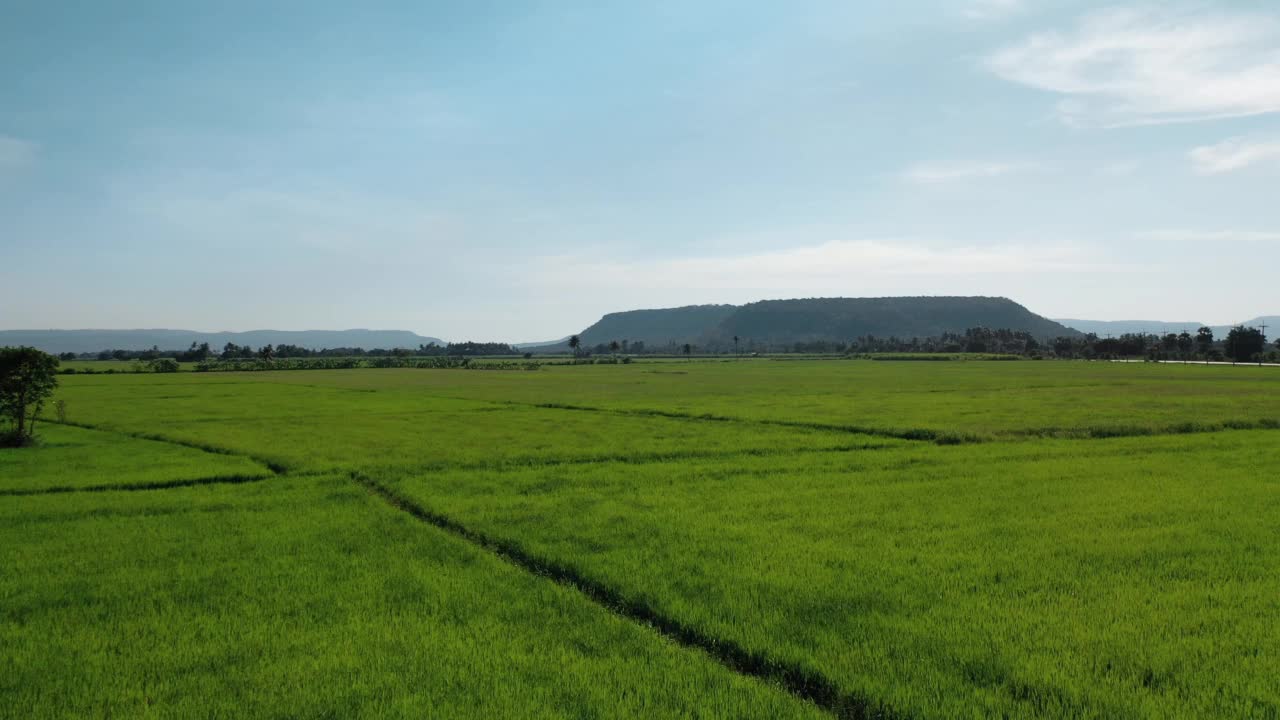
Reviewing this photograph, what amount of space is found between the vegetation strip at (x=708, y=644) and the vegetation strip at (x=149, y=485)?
32.6 ft

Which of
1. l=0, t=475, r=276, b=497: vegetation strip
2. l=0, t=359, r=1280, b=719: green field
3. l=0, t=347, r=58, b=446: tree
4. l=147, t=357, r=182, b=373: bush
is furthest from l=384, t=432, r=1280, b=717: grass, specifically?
l=147, t=357, r=182, b=373: bush

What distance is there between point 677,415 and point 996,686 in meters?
32.6

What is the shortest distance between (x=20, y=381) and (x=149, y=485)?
13.7m

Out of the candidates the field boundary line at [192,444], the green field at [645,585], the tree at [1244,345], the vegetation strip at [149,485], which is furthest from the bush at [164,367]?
the tree at [1244,345]

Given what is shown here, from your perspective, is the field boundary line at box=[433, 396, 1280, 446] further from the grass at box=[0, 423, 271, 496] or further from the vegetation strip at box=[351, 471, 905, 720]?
the grass at box=[0, 423, 271, 496]

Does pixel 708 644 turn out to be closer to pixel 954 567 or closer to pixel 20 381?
pixel 954 567

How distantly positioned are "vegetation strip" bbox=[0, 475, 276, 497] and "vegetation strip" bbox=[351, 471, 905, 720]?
392 inches

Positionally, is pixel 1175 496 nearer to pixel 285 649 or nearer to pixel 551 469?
pixel 551 469

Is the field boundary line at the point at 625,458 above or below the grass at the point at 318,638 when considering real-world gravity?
below

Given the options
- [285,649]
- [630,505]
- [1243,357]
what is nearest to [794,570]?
[630,505]

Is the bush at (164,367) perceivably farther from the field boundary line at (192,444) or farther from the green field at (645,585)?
the green field at (645,585)

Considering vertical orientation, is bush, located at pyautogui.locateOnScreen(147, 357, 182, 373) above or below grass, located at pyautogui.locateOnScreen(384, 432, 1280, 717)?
above

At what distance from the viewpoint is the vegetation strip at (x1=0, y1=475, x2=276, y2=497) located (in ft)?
59.4

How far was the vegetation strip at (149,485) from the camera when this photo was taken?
713 inches
